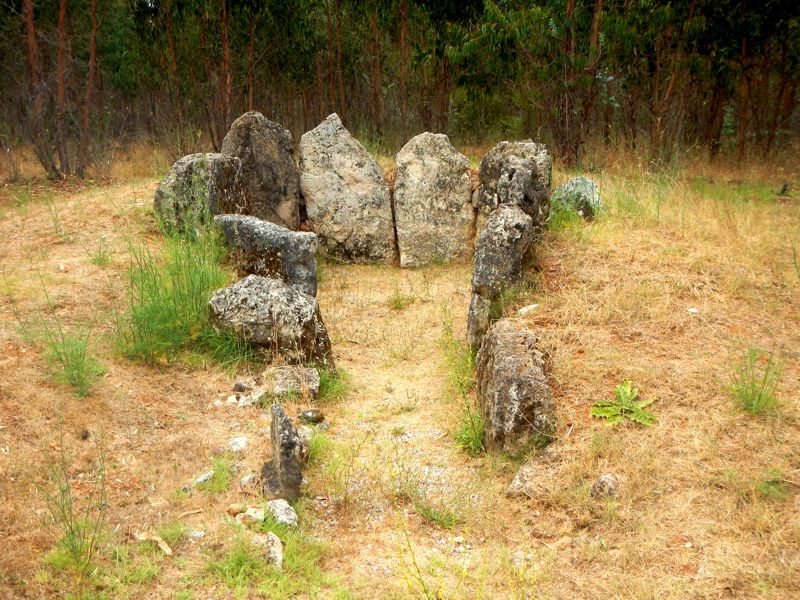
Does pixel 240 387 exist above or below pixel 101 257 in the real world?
below

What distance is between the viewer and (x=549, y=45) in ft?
33.0

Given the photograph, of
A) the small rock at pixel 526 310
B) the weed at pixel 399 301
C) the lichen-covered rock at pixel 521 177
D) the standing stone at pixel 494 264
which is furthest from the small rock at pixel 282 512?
the lichen-covered rock at pixel 521 177

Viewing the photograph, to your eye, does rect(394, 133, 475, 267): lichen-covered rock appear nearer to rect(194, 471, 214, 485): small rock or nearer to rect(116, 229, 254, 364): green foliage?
rect(116, 229, 254, 364): green foliage

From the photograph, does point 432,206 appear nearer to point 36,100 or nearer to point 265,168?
point 265,168

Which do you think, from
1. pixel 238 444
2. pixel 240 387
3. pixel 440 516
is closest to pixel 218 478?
pixel 238 444

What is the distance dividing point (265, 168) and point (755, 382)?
5.62 metres

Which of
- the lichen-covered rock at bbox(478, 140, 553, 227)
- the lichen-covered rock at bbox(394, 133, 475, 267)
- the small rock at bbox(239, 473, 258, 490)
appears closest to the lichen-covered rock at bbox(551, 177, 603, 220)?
the lichen-covered rock at bbox(478, 140, 553, 227)

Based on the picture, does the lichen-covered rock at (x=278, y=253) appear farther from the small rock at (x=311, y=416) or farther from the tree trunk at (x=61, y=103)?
the tree trunk at (x=61, y=103)

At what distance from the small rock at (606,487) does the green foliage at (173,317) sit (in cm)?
265

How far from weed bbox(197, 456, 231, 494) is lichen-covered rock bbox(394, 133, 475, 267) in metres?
4.51

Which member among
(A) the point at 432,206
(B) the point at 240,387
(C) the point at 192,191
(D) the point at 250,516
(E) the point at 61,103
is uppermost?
(E) the point at 61,103

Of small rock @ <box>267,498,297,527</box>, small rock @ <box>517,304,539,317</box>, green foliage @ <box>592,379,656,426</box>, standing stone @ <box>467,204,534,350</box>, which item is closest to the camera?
small rock @ <box>267,498,297,527</box>

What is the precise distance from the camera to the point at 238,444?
170 inches

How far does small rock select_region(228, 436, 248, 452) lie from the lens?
4.29 m
